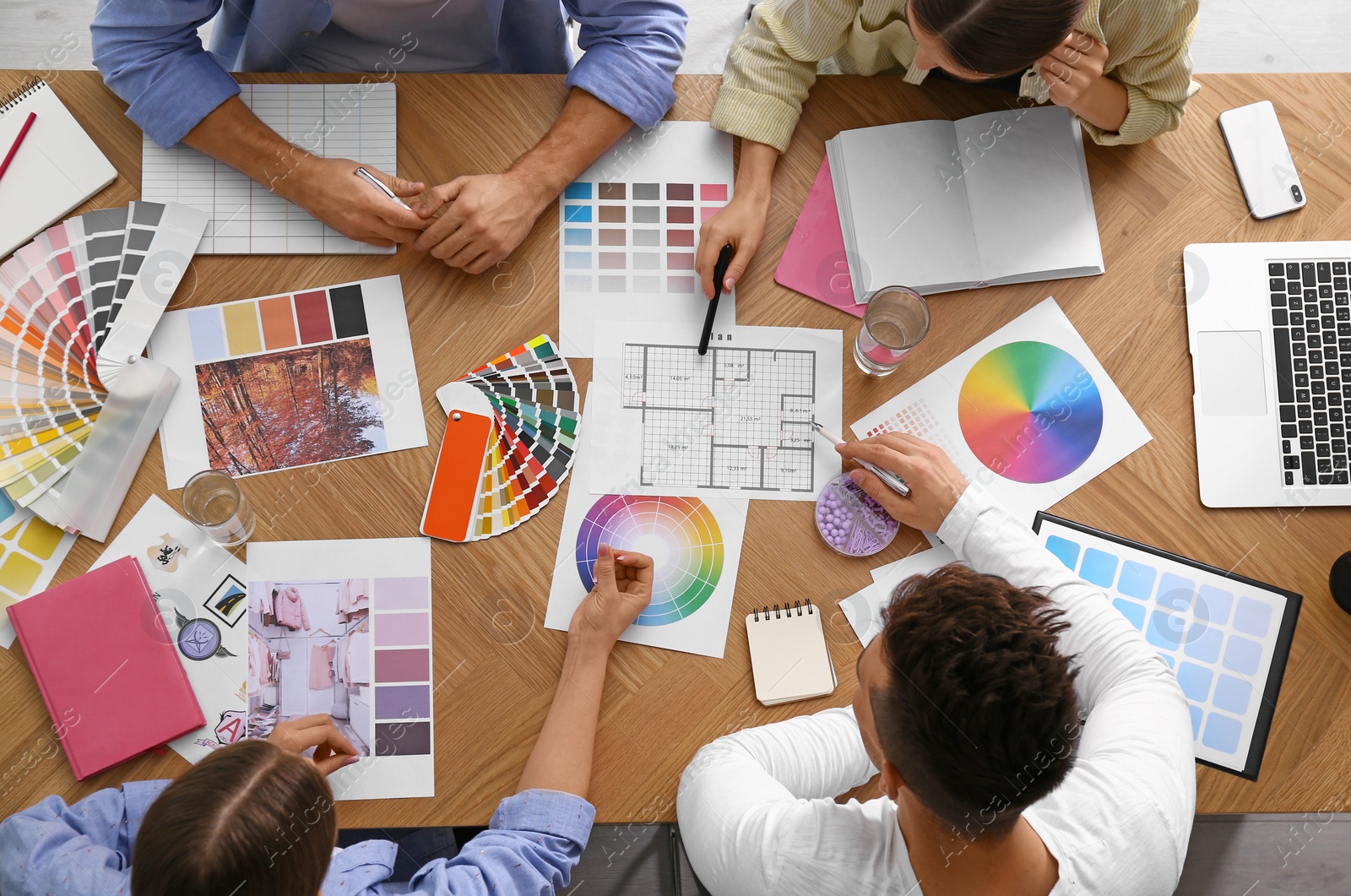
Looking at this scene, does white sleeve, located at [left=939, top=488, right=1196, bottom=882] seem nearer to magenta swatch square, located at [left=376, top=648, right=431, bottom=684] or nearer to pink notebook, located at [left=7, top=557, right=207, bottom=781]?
magenta swatch square, located at [left=376, top=648, right=431, bottom=684]

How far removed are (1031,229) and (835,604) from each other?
0.64m

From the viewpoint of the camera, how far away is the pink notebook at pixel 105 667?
1.12 metres

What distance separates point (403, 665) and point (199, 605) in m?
0.29

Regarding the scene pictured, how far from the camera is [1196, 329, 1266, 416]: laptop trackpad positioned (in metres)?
1.26

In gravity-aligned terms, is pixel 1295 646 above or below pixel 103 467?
below

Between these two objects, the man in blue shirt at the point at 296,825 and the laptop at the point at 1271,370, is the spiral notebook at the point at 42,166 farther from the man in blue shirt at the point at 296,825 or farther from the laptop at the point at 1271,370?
the laptop at the point at 1271,370

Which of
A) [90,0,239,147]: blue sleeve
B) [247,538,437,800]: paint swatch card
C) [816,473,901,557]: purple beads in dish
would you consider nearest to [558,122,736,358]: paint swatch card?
[816,473,901,557]: purple beads in dish

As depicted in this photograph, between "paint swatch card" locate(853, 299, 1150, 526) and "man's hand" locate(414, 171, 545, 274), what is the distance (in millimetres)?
586

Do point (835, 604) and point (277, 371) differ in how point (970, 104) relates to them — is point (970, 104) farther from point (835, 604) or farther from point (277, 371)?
point (277, 371)

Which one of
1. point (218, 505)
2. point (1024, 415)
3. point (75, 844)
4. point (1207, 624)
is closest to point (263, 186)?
point (218, 505)

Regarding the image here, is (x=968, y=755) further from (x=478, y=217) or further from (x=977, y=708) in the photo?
(x=478, y=217)

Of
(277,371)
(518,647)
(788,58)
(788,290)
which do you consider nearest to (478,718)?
(518,647)

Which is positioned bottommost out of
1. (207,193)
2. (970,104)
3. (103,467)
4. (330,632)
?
(330,632)

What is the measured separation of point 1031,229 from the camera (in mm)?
1300
